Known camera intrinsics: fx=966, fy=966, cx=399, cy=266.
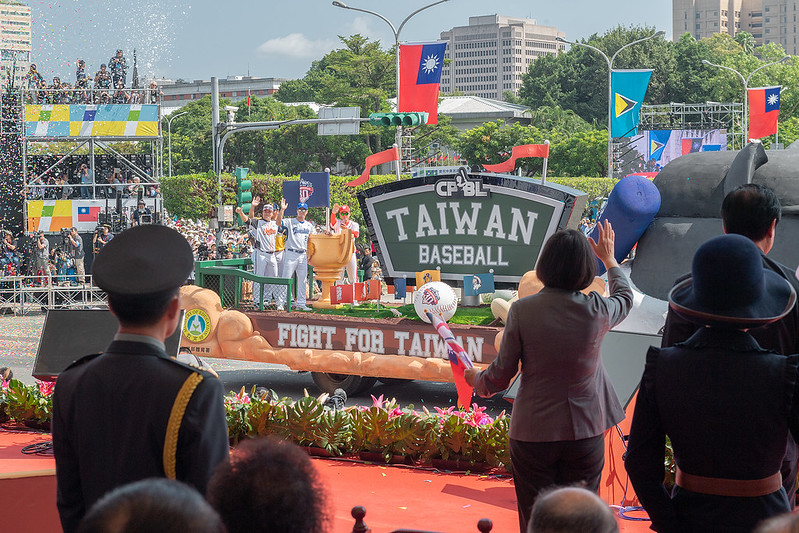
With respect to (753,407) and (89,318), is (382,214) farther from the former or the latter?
(753,407)

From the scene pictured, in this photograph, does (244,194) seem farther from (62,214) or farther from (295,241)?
(62,214)

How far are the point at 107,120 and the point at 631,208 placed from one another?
2994 cm

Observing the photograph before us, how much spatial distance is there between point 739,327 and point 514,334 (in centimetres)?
123

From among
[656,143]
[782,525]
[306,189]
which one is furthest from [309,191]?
[656,143]

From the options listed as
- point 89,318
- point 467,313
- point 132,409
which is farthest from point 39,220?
point 132,409

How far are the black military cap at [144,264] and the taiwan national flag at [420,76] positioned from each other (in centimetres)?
2145

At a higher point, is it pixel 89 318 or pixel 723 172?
pixel 723 172

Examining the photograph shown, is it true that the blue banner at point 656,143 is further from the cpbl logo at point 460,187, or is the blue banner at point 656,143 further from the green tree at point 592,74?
the cpbl logo at point 460,187

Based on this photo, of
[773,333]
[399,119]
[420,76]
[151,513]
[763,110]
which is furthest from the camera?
[763,110]

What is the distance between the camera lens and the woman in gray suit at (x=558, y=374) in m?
3.98

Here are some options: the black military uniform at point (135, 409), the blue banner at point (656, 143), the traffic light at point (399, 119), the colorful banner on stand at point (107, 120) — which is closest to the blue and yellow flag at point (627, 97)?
the traffic light at point (399, 119)

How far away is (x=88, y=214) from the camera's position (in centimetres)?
3334

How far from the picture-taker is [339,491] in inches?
270

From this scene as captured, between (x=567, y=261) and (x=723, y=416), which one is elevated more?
(x=567, y=261)
